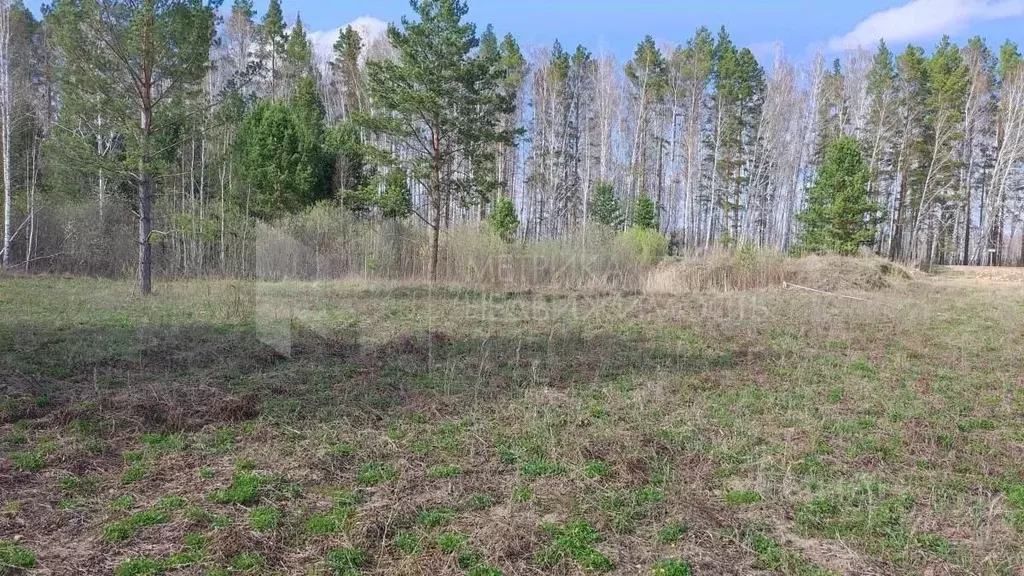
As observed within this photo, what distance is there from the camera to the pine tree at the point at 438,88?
15.2m

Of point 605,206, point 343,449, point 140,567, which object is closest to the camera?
point 140,567

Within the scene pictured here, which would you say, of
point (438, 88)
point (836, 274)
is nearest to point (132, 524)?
point (438, 88)

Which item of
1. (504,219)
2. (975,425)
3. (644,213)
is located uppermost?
(644,213)

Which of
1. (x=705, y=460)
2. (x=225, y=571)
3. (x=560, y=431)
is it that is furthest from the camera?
(x=560, y=431)

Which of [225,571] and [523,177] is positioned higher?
[523,177]

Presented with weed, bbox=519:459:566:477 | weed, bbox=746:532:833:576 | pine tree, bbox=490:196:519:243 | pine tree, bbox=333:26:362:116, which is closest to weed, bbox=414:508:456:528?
weed, bbox=519:459:566:477

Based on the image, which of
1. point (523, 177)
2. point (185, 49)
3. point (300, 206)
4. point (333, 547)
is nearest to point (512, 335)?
point (333, 547)

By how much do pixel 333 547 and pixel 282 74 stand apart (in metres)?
34.9

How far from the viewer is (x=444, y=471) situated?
3932 mm

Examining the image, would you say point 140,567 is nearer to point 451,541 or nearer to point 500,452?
point 451,541

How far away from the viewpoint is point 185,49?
1186 cm

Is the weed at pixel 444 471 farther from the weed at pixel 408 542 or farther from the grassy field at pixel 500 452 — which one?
the weed at pixel 408 542

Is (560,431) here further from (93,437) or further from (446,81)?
(446,81)

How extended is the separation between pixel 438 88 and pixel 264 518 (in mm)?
13596
